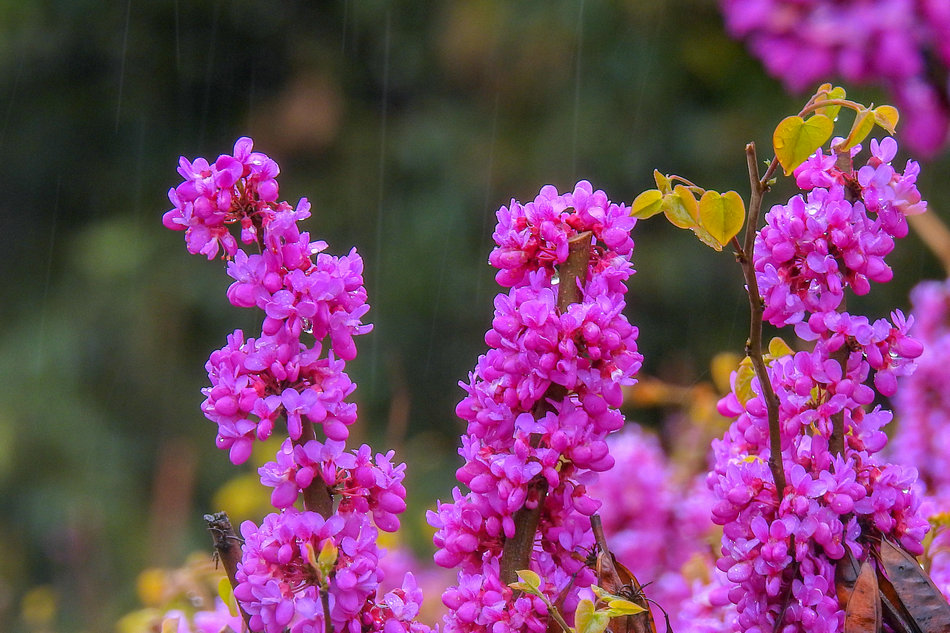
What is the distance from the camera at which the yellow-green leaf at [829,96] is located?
60 centimetres

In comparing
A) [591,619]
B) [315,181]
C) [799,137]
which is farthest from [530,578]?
[315,181]

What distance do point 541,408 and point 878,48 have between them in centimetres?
28

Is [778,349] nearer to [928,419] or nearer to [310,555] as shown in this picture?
[310,555]

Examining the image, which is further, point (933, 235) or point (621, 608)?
point (933, 235)

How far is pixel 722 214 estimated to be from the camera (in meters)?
0.57

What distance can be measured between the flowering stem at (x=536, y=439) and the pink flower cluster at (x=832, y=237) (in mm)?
106

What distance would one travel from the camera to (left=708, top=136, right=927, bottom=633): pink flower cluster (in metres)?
0.58

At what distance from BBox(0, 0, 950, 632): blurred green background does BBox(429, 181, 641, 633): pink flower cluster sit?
284 cm

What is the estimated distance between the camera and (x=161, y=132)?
458 centimetres

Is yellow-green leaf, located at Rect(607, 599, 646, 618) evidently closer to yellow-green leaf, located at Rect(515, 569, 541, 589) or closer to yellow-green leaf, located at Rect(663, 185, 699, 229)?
yellow-green leaf, located at Rect(515, 569, 541, 589)

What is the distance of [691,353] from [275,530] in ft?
10.7

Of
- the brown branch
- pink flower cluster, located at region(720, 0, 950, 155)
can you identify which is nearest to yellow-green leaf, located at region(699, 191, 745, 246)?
pink flower cluster, located at region(720, 0, 950, 155)

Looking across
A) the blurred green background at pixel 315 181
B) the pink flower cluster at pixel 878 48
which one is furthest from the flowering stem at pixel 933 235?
the blurred green background at pixel 315 181

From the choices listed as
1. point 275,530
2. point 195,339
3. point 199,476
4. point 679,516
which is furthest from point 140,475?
point 275,530
